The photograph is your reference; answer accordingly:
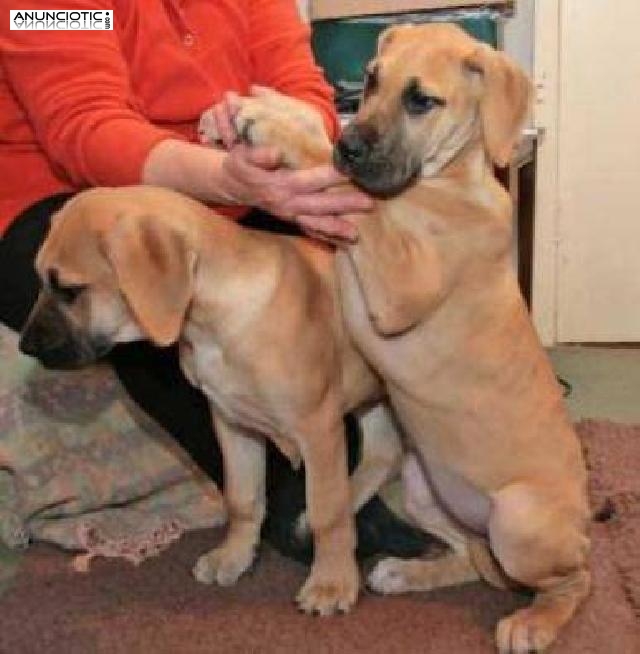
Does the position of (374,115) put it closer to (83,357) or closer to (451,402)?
(451,402)

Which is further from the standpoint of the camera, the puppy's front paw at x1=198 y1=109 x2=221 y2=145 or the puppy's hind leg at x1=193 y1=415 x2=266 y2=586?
the puppy's hind leg at x1=193 y1=415 x2=266 y2=586

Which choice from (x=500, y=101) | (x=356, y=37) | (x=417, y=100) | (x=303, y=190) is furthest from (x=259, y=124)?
(x=356, y=37)

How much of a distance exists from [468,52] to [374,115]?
17 cm

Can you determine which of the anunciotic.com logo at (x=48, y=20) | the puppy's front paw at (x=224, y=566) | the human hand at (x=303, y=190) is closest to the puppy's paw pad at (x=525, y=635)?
the puppy's front paw at (x=224, y=566)

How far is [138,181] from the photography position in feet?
5.59

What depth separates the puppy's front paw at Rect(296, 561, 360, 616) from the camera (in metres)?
1.76

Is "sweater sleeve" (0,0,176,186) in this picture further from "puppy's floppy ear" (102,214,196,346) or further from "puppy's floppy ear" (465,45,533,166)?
"puppy's floppy ear" (465,45,533,166)

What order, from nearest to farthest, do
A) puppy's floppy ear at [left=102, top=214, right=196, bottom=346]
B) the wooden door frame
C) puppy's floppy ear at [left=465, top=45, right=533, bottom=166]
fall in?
puppy's floppy ear at [left=102, top=214, right=196, bottom=346] < puppy's floppy ear at [left=465, top=45, right=533, bottom=166] < the wooden door frame

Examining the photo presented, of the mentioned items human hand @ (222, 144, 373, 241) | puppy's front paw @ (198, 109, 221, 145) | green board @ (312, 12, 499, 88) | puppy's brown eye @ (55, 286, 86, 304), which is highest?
puppy's front paw @ (198, 109, 221, 145)

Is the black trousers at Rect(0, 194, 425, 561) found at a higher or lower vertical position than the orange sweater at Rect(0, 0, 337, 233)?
lower

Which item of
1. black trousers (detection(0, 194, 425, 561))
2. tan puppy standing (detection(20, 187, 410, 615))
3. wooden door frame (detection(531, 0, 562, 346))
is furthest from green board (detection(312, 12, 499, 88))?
tan puppy standing (detection(20, 187, 410, 615))

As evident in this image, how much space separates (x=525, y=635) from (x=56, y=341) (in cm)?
79

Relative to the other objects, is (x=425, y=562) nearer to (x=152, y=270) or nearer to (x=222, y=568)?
(x=222, y=568)

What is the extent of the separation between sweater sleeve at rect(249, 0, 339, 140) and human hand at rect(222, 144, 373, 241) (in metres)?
0.40
